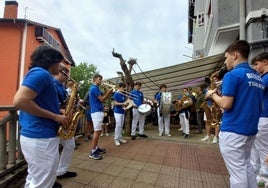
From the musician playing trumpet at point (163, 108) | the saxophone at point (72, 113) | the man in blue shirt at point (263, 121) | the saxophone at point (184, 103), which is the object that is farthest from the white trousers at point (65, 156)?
the saxophone at point (184, 103)

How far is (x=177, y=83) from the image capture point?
1216 cm

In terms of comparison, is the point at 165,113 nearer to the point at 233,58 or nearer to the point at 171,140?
the point at 171,140

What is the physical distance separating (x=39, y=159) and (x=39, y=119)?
39cm

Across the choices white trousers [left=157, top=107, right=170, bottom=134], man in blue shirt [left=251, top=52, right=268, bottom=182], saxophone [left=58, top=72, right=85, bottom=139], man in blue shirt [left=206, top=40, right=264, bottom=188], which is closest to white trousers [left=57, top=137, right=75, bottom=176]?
saxophone [left=58, top=72, right=85, bottom=139]

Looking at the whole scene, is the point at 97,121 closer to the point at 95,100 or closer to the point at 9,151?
the point at 95,100

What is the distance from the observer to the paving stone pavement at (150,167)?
4483 millimetres

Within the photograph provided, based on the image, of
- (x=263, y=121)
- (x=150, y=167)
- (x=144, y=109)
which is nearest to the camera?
(x=263, y=121)

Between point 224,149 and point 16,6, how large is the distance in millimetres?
19385

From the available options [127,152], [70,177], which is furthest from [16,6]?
[70,177]

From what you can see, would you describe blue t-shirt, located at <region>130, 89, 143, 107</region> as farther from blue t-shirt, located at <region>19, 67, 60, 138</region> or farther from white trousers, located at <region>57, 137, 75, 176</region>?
blue t-shirt, located at <region>19, 67, 60, 138</region>

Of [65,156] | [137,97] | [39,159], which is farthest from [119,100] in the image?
[39,159]

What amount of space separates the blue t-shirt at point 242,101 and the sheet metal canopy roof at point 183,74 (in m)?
6.14

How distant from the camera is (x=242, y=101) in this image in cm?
278

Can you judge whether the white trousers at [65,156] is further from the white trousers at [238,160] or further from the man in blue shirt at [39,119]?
the white trousers at [238,160]
